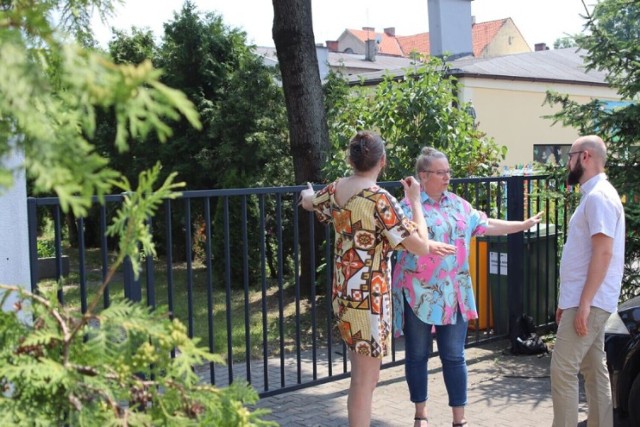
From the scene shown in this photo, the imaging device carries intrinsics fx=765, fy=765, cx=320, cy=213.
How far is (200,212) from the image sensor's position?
49.0ft

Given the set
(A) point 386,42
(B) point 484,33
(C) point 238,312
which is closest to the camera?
(C) point 238,312

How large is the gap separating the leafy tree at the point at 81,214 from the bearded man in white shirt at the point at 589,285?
8.55 ft

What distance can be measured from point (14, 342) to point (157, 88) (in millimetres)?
859

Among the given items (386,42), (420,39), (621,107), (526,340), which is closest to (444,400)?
(526,340)

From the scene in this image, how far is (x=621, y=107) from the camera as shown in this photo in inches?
274

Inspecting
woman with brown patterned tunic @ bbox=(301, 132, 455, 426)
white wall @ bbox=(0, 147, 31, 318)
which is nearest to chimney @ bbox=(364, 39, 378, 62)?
woman with brown patterned tunic @ bbox=(301, 132, 455, 426)

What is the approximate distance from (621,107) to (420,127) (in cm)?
201

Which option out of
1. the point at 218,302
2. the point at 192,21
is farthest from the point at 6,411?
the point at 192,21

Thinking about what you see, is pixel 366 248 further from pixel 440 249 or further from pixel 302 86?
pixel 302 86

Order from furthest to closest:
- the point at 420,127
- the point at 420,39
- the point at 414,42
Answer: the point at 414,42, the point at 420,39, the point at 420,127

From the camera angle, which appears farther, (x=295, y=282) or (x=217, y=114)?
(x=217, y=114)

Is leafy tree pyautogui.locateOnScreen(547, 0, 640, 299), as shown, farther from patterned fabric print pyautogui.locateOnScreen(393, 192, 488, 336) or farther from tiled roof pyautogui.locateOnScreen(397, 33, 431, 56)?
tiled roof pyautogui.locateOnScreen(397, 33, 431, 56)

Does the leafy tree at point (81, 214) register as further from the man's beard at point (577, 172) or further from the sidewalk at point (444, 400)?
the sidewalk at point (444, 400)

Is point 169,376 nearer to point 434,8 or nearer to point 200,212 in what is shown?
point 200,212
